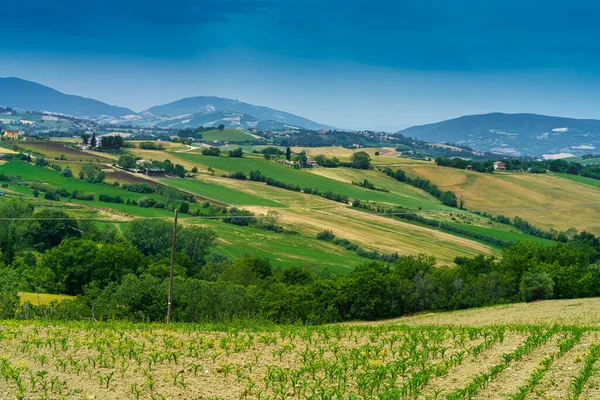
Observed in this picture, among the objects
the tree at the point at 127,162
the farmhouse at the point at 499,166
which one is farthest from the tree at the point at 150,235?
the farmhouse at the point at 499,166

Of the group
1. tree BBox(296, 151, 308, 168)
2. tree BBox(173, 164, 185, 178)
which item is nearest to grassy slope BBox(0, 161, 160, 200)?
tree BBox(173, 164, 185, 178)

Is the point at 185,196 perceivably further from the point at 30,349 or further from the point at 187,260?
the point at 30,349

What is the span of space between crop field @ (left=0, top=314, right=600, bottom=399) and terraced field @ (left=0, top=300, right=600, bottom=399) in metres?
0.04

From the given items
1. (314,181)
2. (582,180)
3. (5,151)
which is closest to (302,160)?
(314,181)

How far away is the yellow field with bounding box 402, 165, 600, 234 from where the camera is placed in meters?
107

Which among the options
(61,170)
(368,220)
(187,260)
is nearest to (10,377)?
(187,260)

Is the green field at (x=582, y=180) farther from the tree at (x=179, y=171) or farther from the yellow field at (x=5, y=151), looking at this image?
the yellow field at (x=5, y=151)

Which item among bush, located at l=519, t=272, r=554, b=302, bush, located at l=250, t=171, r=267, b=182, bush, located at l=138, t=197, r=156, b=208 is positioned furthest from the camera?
bush, located at l=250, t=171, r=267, b=182

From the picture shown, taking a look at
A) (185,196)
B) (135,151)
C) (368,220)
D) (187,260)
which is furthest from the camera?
(135,151)

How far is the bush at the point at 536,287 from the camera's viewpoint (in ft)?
166

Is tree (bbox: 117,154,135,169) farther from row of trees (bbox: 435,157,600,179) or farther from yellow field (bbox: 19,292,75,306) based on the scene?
row of trees (bbox: 435,157,600,179)

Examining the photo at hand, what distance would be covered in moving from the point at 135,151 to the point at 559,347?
13569cm

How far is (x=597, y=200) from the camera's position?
122m

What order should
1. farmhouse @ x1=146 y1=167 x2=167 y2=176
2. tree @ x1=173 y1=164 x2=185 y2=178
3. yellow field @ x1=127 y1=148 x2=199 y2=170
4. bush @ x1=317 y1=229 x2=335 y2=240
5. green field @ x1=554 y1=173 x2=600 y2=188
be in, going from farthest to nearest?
green field @ x1=554 y1=173 x2=600 y2=188
yellow field @ x1=127 y1=148 x2=199 y2=170
tree @ x1=173 y1=164 x2=185 y2=178
farmhouse @ x1=146 y1=167 x2=167 y2=176
bush @ x1=317 y1=229 x2=335 y2=240
